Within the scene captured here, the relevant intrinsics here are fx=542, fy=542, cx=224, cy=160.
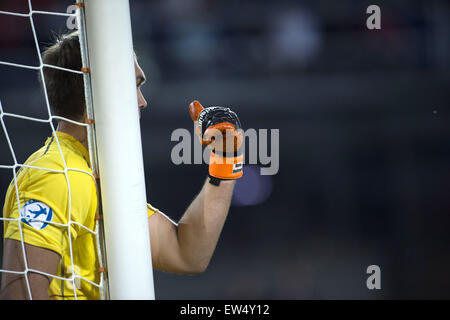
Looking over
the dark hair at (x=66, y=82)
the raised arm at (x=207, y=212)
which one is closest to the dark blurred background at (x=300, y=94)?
the raised arm at (x=207, y=212)

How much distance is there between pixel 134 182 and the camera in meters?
0.83

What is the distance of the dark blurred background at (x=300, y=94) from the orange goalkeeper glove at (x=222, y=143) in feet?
10.8

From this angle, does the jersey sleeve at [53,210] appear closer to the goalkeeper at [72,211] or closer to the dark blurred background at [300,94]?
the goalkeeper at [72,211]

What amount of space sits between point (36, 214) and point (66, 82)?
0.26 m

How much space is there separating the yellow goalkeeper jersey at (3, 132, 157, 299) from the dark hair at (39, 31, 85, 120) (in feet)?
0.25

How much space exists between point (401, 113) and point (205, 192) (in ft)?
18.7

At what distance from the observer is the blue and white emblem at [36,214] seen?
32.9 inches

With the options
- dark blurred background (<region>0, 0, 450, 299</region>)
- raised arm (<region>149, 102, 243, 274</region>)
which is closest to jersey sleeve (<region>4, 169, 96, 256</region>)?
raised arm (<region>149, 102, 243, 274</region>)

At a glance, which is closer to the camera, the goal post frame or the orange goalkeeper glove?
the goal post frame

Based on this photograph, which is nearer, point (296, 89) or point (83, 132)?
point (83, 132)

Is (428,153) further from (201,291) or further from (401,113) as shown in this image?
(201,291)

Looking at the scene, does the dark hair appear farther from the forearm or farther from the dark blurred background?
the dark blurred background

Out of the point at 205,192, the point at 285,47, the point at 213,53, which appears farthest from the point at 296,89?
the point at 205,192

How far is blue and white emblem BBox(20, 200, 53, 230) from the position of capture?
0.83 m
